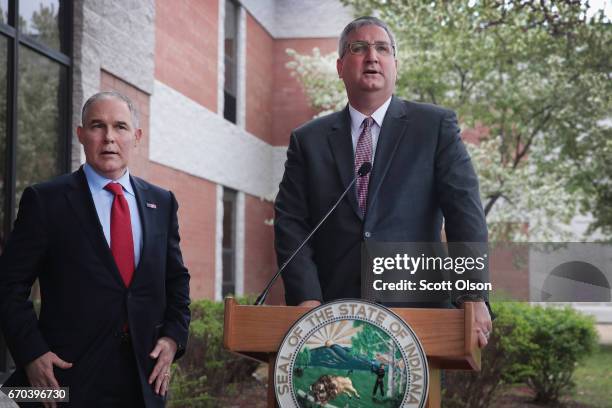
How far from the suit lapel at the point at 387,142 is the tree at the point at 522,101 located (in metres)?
11.5

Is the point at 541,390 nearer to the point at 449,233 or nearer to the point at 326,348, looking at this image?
the point at 449,233

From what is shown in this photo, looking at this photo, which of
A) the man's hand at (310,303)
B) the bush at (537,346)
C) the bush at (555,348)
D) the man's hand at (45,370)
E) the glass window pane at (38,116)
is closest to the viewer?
the man's hand at (45,370)

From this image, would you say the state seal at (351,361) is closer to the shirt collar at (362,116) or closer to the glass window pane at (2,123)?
the shirt collar at (362,116)

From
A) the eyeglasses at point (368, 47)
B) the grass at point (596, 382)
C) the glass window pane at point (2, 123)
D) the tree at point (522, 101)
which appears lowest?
the grass at point (596, 382)

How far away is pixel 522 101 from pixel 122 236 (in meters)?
13.5

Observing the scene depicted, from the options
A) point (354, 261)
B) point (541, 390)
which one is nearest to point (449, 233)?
point (354, 261)

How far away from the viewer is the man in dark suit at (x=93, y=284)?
3143 millimetres

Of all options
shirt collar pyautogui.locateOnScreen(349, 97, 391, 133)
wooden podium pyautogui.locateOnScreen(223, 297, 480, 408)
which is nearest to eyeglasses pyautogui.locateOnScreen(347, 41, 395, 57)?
shirt collar pyautogui.locateOnScreen(349, 97, 391, 133)

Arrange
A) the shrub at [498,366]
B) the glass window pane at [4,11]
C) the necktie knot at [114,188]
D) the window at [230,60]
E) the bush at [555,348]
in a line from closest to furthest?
1. the necktie knot at [114,188]
2. the glass window pane at [4,11]
3. the shrub at [498,366]
4. the bush at [555,348]
5. the window at [230,60]

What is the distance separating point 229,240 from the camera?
61.7ft

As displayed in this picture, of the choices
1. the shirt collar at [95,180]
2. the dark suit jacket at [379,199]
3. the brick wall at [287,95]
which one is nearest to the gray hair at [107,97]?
the shirt collar at [95,180]

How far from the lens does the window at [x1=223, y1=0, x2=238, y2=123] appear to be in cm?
1856

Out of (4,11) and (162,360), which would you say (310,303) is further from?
(4,11)

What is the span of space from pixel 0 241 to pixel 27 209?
14.5 ft
